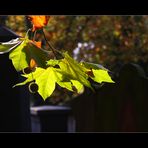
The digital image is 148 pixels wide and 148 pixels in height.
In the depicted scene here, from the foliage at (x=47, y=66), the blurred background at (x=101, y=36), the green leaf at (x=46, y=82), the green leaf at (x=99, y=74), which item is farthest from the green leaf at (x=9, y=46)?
the blurred background at (x=101, y=36)

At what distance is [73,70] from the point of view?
134cm

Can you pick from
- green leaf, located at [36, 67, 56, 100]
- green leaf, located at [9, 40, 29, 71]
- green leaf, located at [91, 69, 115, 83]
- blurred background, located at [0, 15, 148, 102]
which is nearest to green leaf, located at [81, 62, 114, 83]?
green leaf, located at [91, 69, 115, 83]

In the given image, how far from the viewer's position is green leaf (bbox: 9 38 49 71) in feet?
4.25

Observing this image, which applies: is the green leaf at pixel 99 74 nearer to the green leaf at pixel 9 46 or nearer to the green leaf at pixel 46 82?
the green leaf at pixel 46 82

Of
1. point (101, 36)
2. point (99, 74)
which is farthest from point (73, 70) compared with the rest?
point (101, 36)

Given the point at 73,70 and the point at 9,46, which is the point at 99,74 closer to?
the point at 73,70

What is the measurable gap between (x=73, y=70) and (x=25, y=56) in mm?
151

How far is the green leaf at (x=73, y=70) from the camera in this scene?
133 centimetres

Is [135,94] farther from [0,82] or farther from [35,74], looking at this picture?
[35,74]

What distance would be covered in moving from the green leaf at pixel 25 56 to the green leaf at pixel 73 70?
7 cm

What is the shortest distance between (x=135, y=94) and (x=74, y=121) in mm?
3728

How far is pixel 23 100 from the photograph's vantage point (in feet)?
11.2

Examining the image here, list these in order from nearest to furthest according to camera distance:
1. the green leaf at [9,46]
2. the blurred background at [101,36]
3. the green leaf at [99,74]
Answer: the green leaf at [9,46], the green leaf at [99,74], the blurred background at [101,36]
